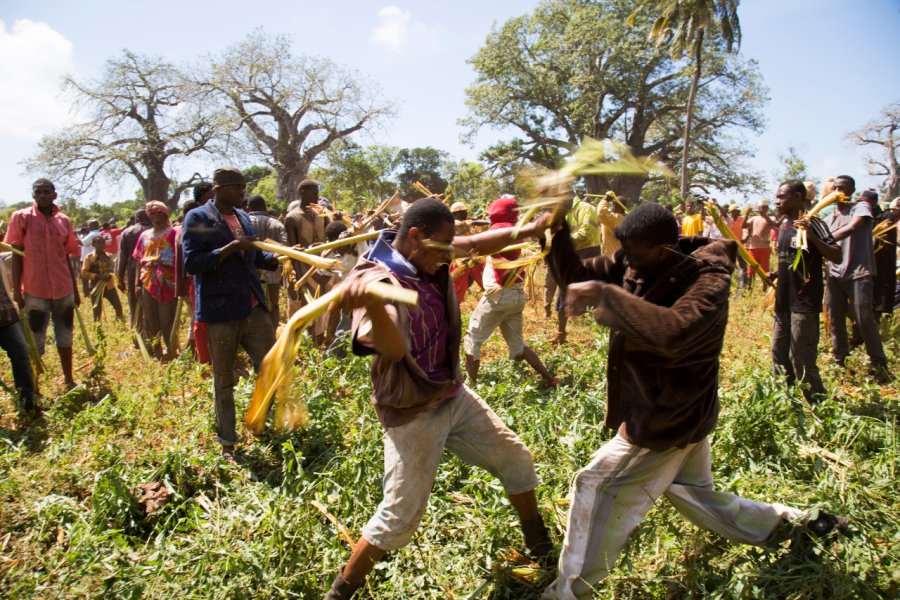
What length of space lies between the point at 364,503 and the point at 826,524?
96.6 inches

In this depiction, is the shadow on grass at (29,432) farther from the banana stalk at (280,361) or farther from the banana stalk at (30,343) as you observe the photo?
the banana stalk at (280,361)

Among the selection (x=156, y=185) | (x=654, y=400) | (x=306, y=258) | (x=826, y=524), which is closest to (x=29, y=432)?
(x=306, y=258)

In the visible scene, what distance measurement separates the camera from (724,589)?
2.47m

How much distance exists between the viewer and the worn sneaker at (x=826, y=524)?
2490 mm

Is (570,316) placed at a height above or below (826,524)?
above

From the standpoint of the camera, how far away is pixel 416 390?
2453 mm

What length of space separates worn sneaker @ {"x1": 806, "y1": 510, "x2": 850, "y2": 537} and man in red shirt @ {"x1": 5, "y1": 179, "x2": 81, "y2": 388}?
6.69m

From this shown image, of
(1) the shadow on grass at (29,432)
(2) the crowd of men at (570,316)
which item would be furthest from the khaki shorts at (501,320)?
(1) the shadow on grass at (29,432)

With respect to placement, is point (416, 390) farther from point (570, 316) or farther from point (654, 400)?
point (654, 400)

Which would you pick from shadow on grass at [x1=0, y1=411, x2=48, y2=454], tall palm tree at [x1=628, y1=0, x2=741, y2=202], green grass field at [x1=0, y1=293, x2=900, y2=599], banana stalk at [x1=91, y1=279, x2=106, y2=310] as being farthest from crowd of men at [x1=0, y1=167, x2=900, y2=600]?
tall palm tree at [x1=628, y1=0, x2=741, y2=202]

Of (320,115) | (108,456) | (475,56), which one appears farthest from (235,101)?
(108,456)

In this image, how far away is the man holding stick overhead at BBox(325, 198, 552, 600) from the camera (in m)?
2.44

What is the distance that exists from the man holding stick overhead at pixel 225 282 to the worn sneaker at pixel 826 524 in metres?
3.69

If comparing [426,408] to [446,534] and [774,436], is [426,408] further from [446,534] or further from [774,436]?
[774,436]
